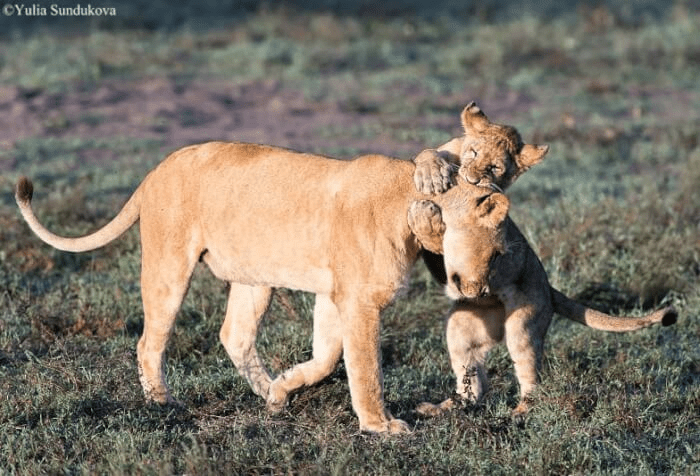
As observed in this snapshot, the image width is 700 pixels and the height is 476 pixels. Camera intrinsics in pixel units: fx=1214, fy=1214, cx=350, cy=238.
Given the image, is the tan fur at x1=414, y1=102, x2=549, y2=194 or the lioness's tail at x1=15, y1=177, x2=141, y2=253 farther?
the lioness's tail at x1=15, y1=177, x2=141, y2=253

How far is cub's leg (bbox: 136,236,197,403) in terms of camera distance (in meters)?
5.81

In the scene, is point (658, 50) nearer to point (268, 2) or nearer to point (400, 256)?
point (268, 2)

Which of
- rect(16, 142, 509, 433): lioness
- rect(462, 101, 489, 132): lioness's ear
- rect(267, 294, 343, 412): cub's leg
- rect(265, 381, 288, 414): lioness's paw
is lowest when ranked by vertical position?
rect(265, 381, 288, 414): lioness's paw

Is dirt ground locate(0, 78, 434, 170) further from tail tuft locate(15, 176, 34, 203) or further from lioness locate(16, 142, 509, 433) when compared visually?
lioness locate(16, 142, 509, 433)

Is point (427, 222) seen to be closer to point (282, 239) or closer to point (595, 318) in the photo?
point (282, 239)

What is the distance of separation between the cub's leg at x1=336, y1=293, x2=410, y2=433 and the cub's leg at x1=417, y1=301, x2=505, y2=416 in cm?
59

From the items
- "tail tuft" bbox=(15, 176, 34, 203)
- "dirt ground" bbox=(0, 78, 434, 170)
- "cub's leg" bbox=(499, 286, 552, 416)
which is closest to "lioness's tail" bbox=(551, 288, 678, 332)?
"cub's leg" bbox=(499, 286, 552, 416)

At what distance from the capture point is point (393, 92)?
16453 mm

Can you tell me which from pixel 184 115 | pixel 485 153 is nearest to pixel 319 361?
pixel 485 153

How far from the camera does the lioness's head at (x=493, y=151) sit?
18.7 ft

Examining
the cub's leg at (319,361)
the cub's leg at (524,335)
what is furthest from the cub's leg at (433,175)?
the cub's leg at (319,361)

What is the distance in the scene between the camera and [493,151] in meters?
5.79

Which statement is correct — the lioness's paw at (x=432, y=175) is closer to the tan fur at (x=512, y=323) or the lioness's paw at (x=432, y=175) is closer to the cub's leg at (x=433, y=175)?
the cub's leg at (x=433, y=175)

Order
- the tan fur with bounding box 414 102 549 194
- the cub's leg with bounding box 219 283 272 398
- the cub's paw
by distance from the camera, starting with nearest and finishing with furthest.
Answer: the cub's paw < the tan fur with bounding box 414 102 549 194 < the cub's leg with bounding box 219 283 272 398
